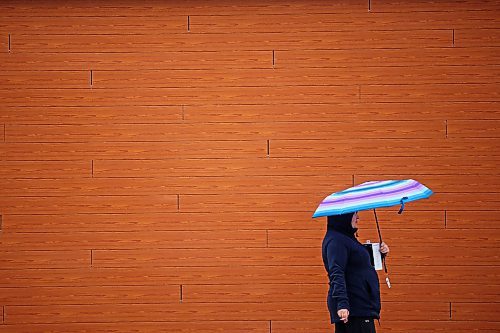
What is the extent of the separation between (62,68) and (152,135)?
1053mm

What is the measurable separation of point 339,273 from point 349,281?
0.54ft

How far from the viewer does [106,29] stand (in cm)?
887

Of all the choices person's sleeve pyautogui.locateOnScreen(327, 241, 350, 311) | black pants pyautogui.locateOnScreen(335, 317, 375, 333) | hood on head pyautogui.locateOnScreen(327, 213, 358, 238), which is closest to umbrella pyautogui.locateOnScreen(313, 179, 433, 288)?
hood on head pyautogui.locateOnScreen(327, 213, 358, 238)

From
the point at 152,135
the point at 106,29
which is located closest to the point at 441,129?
the point at 152,135

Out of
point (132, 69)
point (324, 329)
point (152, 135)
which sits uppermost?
point (132, 69)

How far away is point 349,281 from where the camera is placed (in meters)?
6.59

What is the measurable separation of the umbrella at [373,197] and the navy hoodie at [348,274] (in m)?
0.15

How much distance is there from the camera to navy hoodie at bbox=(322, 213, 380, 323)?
6.47 m

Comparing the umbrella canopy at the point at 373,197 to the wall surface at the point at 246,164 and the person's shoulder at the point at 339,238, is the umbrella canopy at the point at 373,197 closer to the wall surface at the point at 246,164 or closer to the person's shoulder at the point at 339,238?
the person's shoulder at the point at 339,238

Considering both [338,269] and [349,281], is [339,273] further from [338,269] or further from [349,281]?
[349,281]

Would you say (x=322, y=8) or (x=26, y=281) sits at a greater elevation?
(x=322, y=8)

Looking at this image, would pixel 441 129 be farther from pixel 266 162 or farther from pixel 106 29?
pixel 106 29

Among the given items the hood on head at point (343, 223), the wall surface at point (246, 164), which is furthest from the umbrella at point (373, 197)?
the wall surface at point (246, 164)

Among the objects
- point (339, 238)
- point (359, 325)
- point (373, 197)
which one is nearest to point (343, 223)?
point (339, 238)
